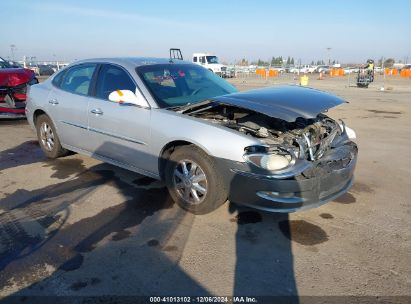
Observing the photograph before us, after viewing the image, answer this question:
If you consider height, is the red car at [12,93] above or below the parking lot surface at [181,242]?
above

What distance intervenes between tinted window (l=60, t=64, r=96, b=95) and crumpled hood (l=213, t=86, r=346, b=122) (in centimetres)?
204

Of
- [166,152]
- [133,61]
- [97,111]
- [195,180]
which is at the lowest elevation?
[195,180]

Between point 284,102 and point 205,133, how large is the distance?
34.3 inches

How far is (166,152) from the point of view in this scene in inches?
158

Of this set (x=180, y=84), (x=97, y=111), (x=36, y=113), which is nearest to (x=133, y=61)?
(x=180, y=84)

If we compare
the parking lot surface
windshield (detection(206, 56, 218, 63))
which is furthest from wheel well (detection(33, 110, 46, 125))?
windshield (detection(206, 56, 218, 63))

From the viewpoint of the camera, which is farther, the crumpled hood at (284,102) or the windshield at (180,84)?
the windshield at (180,84)

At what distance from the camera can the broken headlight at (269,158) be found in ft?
10.9

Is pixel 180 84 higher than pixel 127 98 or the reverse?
higher

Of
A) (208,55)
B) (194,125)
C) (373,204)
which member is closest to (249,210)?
(194,125)

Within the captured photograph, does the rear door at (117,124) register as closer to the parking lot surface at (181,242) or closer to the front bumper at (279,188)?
the parking lot surface at (181,242)

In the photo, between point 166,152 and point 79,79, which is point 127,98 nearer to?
point 166,152

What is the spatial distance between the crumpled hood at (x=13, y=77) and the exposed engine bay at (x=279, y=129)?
6.78 metres

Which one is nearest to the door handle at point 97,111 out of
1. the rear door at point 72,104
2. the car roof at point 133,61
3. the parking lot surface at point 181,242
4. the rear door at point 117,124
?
the rear door at point 117,124
